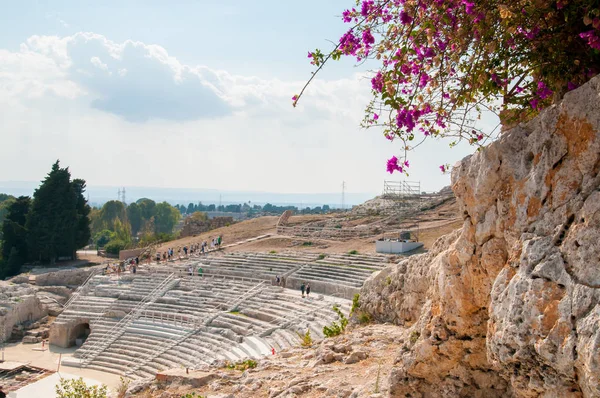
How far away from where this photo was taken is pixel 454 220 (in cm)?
3020

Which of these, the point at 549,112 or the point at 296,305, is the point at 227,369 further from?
the point at 296,305

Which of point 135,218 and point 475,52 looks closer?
point 475,52

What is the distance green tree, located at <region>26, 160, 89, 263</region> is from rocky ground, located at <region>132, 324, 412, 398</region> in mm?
31480

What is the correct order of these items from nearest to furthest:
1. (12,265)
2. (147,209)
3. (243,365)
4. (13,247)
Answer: (243,365) < (12,265) < (13,247) < (147,209)

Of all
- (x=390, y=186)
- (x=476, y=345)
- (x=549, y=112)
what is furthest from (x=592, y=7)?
(x=390, y=186)

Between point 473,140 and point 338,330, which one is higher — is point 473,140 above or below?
above

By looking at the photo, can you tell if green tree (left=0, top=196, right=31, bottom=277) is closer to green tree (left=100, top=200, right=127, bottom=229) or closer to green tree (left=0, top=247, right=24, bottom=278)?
green tree (left=0, top=247, right=24, bottom=278)

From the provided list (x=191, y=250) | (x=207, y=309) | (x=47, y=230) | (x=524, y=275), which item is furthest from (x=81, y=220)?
(x=524, y=275)

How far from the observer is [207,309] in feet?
70.8

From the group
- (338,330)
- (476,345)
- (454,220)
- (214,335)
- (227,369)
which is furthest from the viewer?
(454,220)

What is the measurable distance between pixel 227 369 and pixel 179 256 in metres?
22.4

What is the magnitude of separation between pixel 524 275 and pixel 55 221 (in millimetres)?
38146

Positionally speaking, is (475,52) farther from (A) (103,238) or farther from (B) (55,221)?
(A) (103,238)

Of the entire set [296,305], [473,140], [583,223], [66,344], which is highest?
[473,140]
